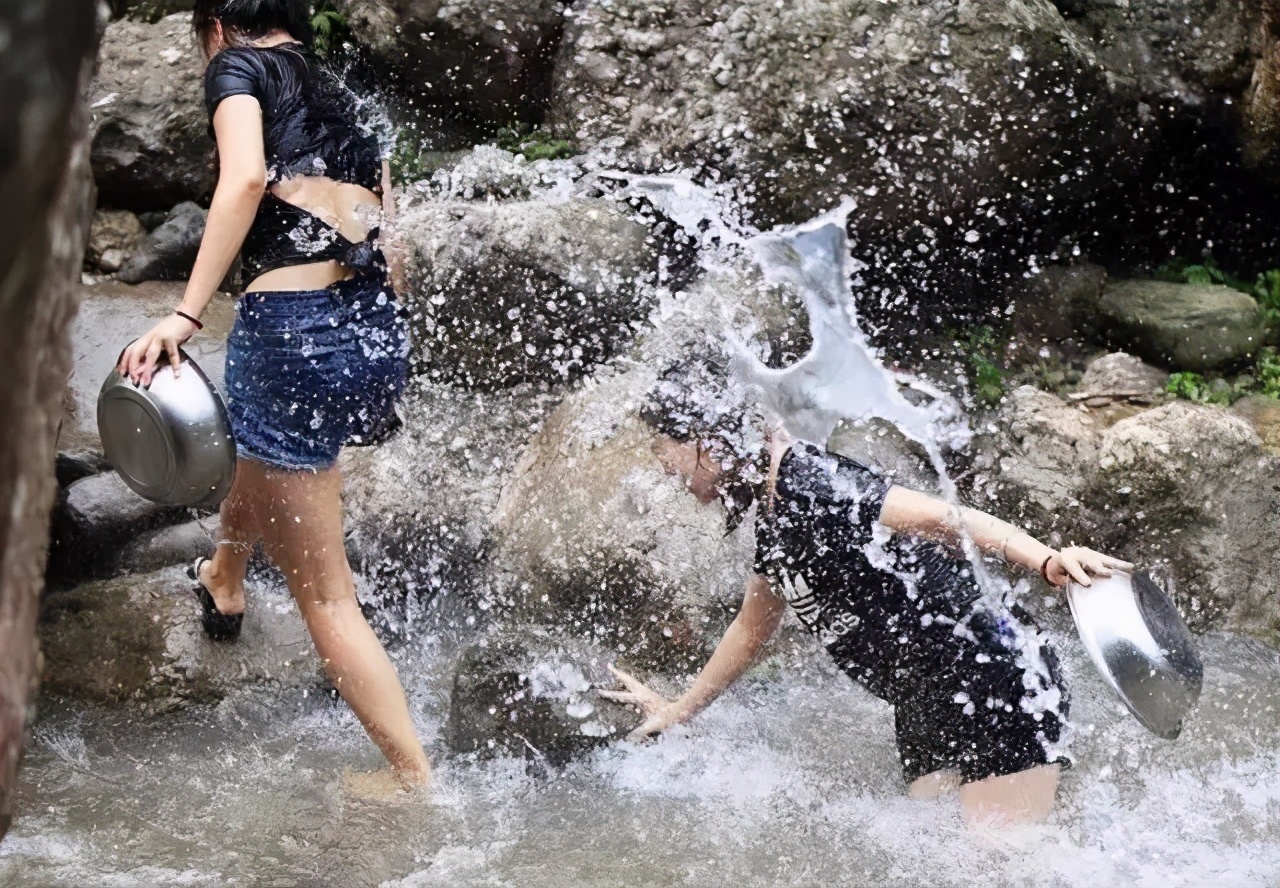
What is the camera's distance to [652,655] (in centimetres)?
366

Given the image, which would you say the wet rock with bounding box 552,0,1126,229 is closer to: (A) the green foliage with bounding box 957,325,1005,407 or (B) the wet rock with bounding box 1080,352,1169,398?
(A) the green foliage with bounding box 957,325,1005,407

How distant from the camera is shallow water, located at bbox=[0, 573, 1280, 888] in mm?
2586

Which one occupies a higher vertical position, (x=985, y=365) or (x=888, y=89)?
(x=888, y=89)

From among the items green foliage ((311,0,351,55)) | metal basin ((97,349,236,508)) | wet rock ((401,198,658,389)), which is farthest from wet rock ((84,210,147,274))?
metal basin ((97,349,236,508))

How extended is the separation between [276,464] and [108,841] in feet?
3.08

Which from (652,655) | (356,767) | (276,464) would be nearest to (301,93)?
(276,464)

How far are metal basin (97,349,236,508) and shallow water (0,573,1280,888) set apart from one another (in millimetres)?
795

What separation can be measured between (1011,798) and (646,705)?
0.94 metres

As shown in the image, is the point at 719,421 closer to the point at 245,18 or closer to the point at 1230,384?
the point at 245,18

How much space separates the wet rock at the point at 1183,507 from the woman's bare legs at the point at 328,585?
240 cm

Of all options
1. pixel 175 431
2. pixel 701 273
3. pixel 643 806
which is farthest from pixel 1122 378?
pixel 175 431

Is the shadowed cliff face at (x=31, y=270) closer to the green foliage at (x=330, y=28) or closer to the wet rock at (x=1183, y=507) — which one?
the wet rock at (x=1183, y=507)

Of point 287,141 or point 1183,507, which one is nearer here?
point 287,141

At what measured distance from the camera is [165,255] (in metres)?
4.96
